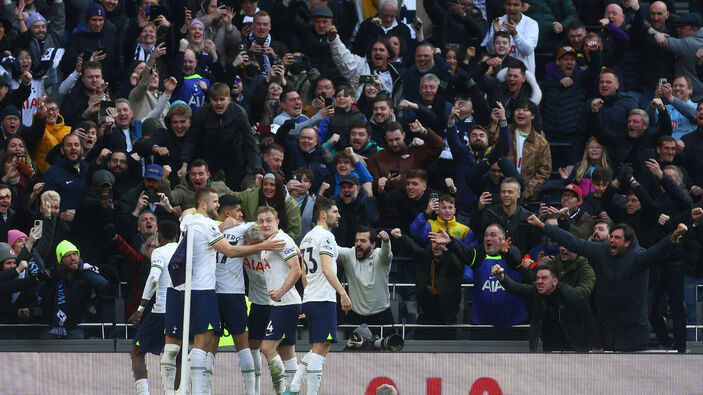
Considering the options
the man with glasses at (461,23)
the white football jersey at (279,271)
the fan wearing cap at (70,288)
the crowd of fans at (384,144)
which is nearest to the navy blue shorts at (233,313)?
the white football jersey at (279,271)

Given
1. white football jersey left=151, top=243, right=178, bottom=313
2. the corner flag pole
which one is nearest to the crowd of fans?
white football jersey left=151, top=243, right=178, bottom=313

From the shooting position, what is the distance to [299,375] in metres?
15.6

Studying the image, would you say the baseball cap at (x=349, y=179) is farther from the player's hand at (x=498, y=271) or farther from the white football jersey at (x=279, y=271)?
the white football jersey at (x=279, y=271)

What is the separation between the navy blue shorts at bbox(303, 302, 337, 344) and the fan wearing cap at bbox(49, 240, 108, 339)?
3.67 m

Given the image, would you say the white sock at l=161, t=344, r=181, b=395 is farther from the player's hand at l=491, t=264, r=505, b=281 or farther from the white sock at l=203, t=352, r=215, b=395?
the player's hand at l=491, t=264, r=505, b=281

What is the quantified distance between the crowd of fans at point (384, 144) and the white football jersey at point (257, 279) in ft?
6.30

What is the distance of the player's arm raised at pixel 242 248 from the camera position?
15.5m

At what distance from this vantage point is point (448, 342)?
17.8 metres

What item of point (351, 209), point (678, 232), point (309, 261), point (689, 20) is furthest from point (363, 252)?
point (689, 20)

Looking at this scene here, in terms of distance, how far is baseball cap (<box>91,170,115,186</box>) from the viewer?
19.3 m

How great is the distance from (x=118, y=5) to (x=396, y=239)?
735 cm

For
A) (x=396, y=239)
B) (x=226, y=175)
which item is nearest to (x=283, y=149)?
(x=226, y=175)

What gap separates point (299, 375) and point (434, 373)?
156cm

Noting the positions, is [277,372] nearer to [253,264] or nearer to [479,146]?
[253,264]
